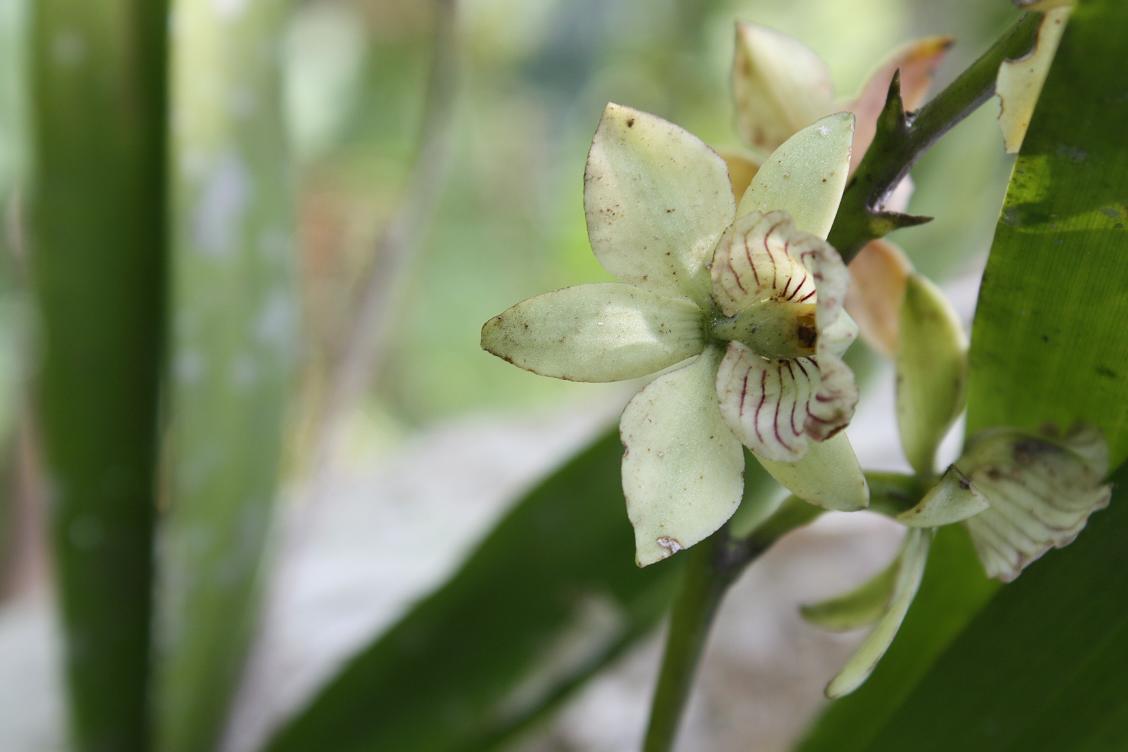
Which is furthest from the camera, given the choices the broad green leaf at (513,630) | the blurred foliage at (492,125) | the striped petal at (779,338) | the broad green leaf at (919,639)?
the blurred foliage at (492,125)

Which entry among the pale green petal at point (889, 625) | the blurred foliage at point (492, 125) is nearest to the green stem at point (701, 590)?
the pale green petal at point (889, 625)

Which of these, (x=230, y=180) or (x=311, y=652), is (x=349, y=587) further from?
(x=230, y=180)

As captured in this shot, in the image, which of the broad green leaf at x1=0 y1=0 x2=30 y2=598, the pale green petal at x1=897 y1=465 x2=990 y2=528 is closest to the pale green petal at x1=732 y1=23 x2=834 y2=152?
the pale green petal at x1=897 y1=465 x2=990 y2=528

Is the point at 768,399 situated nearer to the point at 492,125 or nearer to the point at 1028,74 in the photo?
the point at 1028,74

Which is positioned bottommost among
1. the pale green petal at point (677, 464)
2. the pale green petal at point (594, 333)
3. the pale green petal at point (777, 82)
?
the pale green petal at point (677, 464)

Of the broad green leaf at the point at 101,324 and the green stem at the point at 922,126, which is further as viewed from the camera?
the broad green leaf at the point at 101,324

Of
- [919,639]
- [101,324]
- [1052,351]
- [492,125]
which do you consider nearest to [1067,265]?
[1052,351]

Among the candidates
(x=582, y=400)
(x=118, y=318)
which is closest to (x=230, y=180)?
(x=118, y=318)

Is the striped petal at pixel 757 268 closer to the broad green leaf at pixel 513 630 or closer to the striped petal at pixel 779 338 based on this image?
the striped petal at pixel 779 338

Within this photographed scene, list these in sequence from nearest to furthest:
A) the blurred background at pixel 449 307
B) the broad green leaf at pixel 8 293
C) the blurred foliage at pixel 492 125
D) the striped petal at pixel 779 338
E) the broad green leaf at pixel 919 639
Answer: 1. the striped petal at pixel 779 338
2. the broad green leaf at pixel 919 639
3. the blurred background at pixel 449 307
4. the broad green leaf at pixel 8 293
5. the blurred foliage at pixel 492 125
